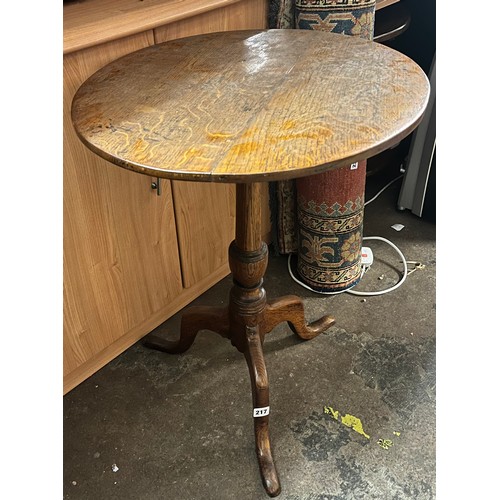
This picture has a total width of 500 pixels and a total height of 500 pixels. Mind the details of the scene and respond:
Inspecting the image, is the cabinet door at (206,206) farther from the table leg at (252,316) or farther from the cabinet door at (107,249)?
the table leg at (252,316)

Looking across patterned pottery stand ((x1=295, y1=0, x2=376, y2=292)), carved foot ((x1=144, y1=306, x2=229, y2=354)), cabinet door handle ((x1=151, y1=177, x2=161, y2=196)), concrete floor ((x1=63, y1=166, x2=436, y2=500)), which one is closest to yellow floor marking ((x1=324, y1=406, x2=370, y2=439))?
concrete floor ((x1=63, y1=166, x2=436, y2=500))

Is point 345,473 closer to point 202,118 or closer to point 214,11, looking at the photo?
point 202,118

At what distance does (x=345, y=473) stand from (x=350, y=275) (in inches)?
30.4

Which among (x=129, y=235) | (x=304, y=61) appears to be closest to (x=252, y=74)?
(x=304, y=61)

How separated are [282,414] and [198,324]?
0.36 m

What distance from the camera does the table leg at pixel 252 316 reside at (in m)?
1.35

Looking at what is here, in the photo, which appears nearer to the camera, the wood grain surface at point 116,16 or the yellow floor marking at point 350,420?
the wood grain surface at point 116,16

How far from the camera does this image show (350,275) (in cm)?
197

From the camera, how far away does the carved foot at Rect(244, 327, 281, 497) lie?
4.42 ft

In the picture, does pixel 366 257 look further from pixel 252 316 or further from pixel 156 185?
pixel 156 185

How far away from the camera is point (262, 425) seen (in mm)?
1413

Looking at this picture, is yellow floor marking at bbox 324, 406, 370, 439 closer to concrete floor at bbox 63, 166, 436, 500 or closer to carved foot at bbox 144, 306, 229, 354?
concrete floor at bbox 63, 166, 436, 500

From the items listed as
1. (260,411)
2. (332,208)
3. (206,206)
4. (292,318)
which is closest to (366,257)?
(332,208)

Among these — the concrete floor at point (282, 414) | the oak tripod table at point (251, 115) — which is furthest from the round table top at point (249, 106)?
the concrete floor at point (282, 414)
